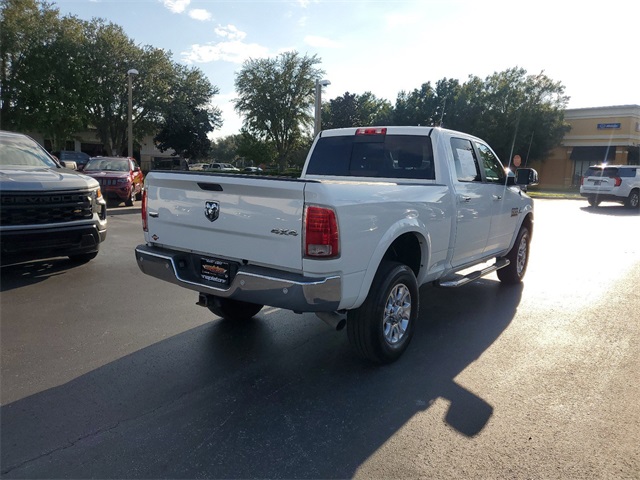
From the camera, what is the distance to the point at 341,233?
3295mm

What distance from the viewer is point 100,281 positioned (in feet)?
21.4

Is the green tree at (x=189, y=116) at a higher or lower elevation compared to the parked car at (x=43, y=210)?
higher

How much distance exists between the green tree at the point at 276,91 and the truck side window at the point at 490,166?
34178mm

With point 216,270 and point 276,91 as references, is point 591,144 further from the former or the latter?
point 216,270

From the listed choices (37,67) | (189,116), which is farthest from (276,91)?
(37,67)

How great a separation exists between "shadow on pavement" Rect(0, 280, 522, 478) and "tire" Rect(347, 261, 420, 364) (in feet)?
0.58

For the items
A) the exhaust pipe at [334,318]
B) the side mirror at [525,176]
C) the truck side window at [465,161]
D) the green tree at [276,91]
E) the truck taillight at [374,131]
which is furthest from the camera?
the green tree at [276,91]

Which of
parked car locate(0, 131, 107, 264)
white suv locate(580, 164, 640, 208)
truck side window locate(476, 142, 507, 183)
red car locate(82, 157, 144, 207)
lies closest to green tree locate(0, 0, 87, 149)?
red car locate(82, 157, 144, 207)

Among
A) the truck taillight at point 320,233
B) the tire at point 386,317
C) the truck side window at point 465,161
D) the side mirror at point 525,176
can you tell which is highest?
the truck side window at point 465,161

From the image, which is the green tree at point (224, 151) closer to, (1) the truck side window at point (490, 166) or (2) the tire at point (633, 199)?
(2) the tire at point (633, 199)

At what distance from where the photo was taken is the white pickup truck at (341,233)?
331 cm

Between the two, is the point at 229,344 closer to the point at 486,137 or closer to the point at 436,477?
the point at 436,477

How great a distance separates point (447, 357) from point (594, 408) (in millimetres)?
1184

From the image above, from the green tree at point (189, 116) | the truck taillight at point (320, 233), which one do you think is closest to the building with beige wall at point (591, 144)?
the green tree at point (189, 116)
